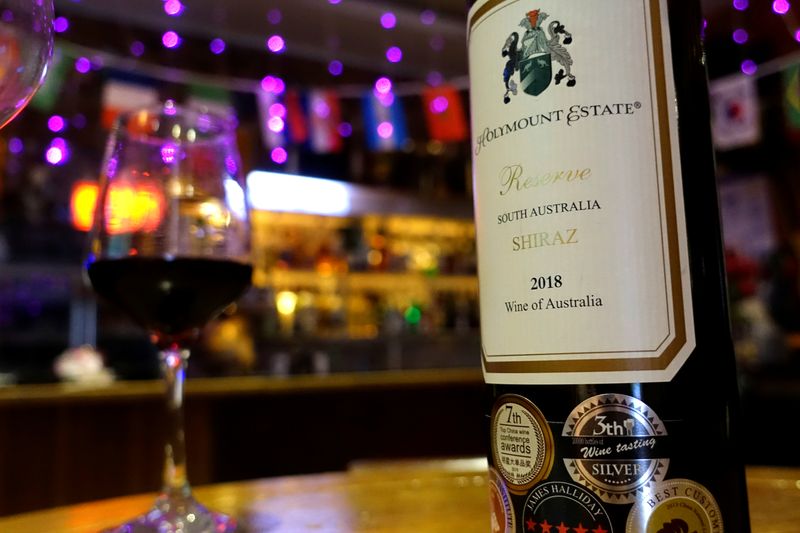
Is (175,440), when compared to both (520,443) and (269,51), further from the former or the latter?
(269,51)

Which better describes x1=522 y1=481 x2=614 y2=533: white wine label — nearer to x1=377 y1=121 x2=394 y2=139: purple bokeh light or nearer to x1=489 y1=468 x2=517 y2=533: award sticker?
x1=489 y1=468 x2=517 y2=533: award sticker

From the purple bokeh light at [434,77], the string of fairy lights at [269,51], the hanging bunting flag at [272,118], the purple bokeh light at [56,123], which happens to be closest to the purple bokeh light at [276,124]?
the hanging bunting flag at [272,118]

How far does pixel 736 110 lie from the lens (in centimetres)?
275

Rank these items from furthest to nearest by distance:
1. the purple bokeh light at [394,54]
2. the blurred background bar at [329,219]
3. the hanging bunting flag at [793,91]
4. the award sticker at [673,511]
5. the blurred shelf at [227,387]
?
the purple bokeh light at [394,54] → the hanging bunting flag at [793,91] → the blurred background bar at [329,219] → the blurred shelf at [227,387] → the award sticker at [673,511]

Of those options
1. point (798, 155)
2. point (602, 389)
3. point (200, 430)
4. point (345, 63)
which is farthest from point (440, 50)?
point (602, 389)

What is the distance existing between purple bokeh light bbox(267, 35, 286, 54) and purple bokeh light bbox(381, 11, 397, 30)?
51 centimetres

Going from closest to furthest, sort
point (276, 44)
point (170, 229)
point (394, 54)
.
Answer: point (170, 229) < point (276, 44) < point (394, 54)

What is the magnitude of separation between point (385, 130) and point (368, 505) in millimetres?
2697

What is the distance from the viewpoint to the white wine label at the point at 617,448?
290 mm

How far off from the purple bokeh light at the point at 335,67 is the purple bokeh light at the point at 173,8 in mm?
781

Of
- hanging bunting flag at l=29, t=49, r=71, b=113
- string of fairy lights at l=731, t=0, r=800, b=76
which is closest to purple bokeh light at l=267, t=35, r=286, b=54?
hanging bunting flag at l=29, t=49, r=71, b=113

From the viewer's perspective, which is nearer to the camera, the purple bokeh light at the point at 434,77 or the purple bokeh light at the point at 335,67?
the purple bokeh light at the point at 335,67

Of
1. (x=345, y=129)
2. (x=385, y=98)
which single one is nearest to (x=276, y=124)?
(x=345, y=129)

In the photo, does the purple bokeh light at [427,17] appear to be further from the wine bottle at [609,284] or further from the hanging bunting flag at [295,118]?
the wine bottle at [609,284]
